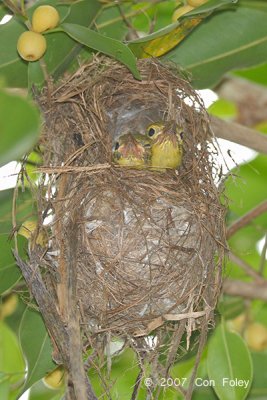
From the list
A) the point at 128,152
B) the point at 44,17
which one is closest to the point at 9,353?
the point at 128,152

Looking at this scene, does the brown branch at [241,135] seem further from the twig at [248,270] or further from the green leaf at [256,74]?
the green leaf at [256,74]

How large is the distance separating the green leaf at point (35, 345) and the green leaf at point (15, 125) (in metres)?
2.00

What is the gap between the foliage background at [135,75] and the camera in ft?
11.2

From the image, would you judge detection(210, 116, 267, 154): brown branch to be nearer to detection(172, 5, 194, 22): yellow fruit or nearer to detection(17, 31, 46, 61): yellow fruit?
detection(172, 5, 194, 22): yellow fruit

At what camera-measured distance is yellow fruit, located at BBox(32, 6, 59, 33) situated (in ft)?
10.5

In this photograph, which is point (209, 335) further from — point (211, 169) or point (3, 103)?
point (3, 103)

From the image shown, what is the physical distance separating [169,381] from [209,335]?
51cm

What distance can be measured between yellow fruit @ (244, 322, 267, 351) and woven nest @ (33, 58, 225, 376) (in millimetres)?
999

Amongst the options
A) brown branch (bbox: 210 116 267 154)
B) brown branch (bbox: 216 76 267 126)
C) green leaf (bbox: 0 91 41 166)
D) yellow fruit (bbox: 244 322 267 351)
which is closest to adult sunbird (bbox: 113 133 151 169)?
brown branch (bbox: 210 116 267 154)

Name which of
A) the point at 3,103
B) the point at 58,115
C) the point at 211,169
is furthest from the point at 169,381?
the point at 3,103

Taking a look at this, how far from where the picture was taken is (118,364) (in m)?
3.85

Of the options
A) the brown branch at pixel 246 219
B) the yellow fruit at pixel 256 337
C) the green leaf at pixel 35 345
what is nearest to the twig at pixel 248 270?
the brown branch at pixel 246 219

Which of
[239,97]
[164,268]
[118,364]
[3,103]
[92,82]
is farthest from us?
[239,97]

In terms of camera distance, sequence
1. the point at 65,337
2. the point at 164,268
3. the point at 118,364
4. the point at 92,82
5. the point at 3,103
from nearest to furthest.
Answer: the point at 3,103, the point at 65,337, the point at 164,268, the point at 92,82, the point at 118,364
